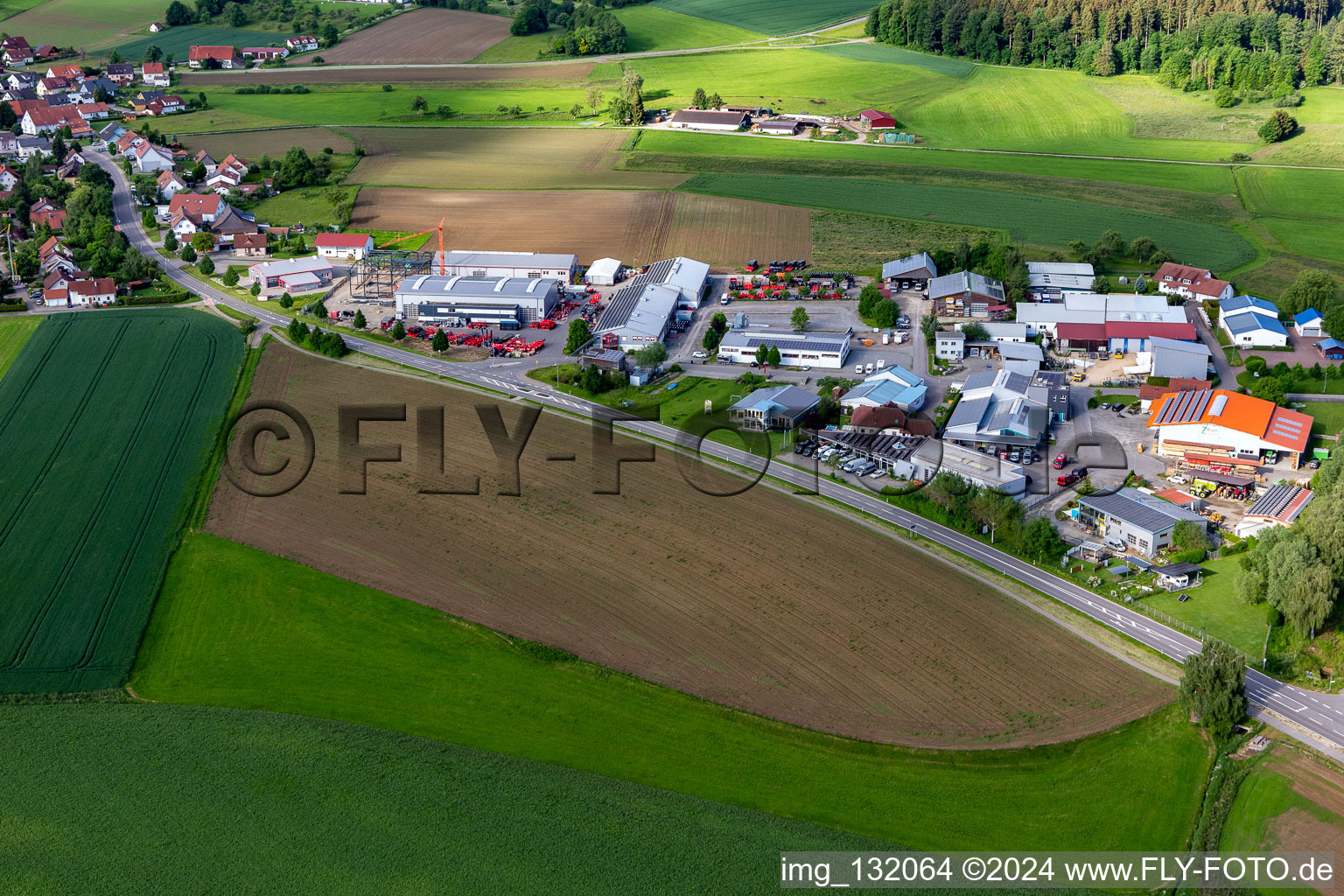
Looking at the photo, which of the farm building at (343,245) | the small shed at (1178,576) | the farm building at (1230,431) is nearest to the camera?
the small shed at (1178,576)

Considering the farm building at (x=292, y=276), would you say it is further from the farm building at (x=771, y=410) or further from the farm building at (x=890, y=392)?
the farm building at (x=890, y=392)

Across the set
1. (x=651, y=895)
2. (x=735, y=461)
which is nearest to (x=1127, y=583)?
(x=735, y=461)

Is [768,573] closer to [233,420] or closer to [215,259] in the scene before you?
[233,420]

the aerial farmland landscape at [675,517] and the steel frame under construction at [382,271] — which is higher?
the steel frame under construction at [382,271]

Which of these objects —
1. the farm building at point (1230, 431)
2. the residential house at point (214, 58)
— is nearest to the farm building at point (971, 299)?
the farm building at point (1230, 431)

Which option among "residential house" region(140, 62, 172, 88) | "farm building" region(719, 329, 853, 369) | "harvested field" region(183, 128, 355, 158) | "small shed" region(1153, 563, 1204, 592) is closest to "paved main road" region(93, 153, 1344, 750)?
"small shed" region(1153, 563, 1204, 592)

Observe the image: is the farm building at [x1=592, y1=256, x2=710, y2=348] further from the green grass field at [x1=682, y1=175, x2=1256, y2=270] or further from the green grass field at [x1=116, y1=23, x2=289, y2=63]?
the green grass field at [x1=116, y1=23, x2=289, y2=63]

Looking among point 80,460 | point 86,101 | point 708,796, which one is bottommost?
point 708,796
